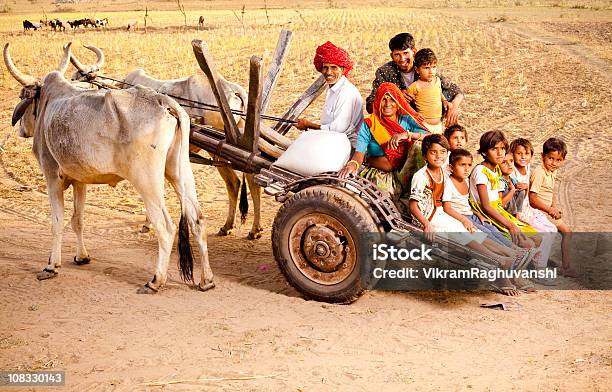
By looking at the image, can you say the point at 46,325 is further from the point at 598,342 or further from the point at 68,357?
the point at 598,342

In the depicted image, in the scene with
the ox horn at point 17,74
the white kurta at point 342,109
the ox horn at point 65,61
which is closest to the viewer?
the white kurta at point 342,109

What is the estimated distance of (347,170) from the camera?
20.9 ft

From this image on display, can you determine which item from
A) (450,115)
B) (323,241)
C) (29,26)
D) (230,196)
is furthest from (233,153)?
(29,26)

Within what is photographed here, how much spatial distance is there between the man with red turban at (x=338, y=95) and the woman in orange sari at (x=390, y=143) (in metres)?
0.20

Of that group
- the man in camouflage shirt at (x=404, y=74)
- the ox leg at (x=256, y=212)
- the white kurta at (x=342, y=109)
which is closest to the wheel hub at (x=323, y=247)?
the white kurta at (x=342, y=109)

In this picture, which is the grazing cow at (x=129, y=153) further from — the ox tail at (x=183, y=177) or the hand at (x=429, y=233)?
the hand at (x=429, y=233)

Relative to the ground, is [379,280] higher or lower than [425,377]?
higher

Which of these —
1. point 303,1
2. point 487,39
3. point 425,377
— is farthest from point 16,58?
point 303,1

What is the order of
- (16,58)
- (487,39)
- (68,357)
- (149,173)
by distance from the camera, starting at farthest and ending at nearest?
(487,39), (16,58), (149,173), (68,357)

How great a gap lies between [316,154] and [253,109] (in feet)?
2.35

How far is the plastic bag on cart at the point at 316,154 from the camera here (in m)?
6.48

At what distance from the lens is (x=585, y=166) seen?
11.1m

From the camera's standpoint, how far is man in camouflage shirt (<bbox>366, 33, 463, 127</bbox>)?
23.5 ft

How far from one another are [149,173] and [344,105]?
176 centimetres
